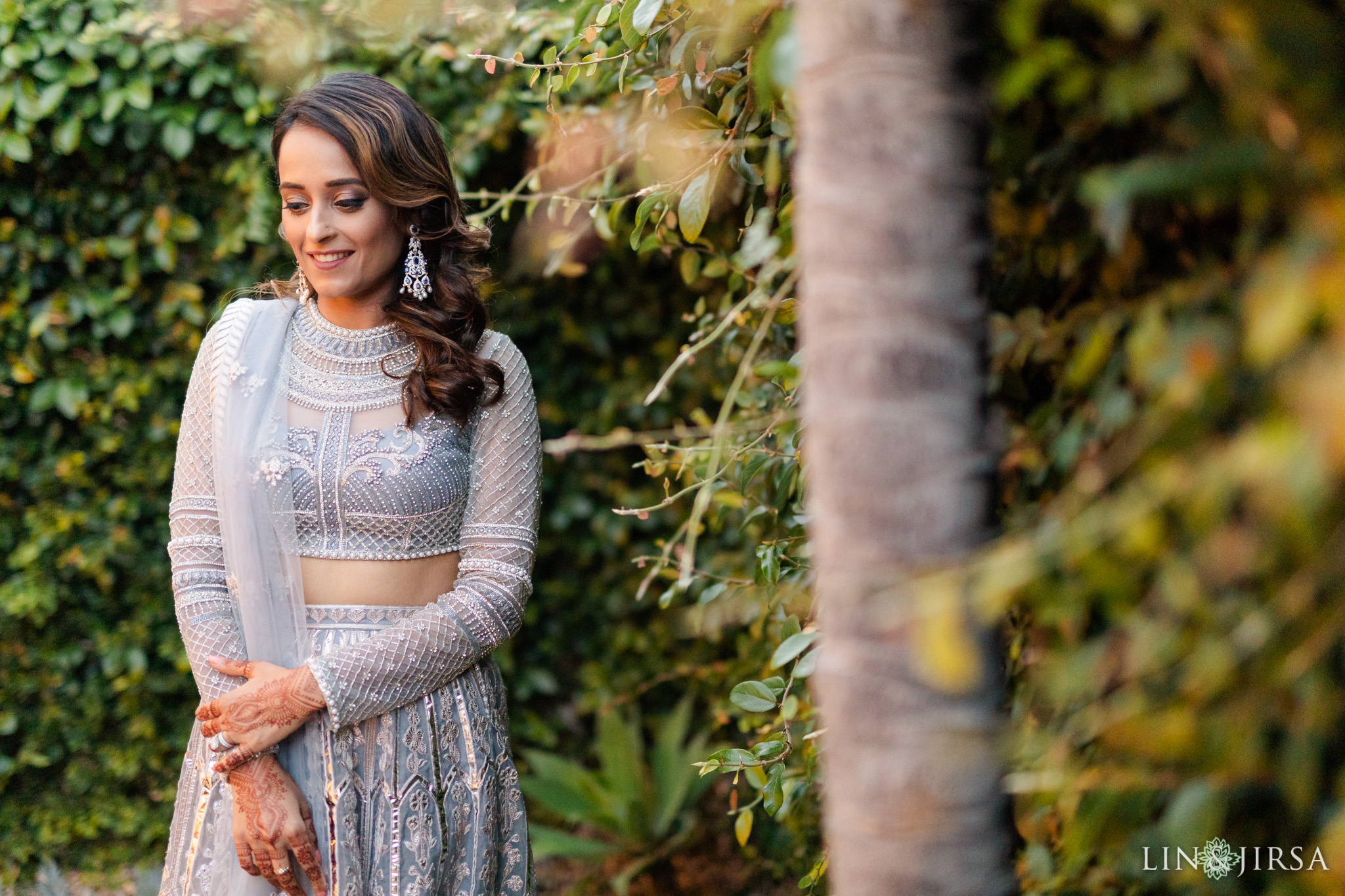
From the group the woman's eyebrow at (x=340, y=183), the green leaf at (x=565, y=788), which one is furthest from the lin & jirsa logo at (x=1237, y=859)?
the green leaf at (x=565, y=788)

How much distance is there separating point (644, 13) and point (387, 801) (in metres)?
1.42

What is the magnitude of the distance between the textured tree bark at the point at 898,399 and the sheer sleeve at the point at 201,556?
148 centimetres

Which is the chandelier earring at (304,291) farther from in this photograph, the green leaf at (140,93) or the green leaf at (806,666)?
the green leaf at (806,666)

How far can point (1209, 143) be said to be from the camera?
0.61 meters

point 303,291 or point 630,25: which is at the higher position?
point 630,25

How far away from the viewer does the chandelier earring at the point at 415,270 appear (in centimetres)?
203

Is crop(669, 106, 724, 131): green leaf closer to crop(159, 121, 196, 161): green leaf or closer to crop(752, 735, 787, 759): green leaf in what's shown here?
crop(752, 735, 787, 759): green leaf

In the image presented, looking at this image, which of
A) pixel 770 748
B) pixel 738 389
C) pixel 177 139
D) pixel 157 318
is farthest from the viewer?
pixel 157 318

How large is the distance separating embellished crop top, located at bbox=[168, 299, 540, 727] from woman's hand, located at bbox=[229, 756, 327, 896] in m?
0.16

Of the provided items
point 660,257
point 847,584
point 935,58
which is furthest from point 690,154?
point 660,257

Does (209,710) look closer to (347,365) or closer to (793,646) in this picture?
(347,365)

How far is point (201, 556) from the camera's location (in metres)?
1.91

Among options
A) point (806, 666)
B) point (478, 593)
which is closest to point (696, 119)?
point (806, 666)

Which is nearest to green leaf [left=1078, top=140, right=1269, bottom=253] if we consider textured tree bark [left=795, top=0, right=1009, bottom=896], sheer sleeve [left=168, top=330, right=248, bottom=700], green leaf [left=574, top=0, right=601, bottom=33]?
textured tree bark [left=795, top=0, right=1009, bottom=896]
